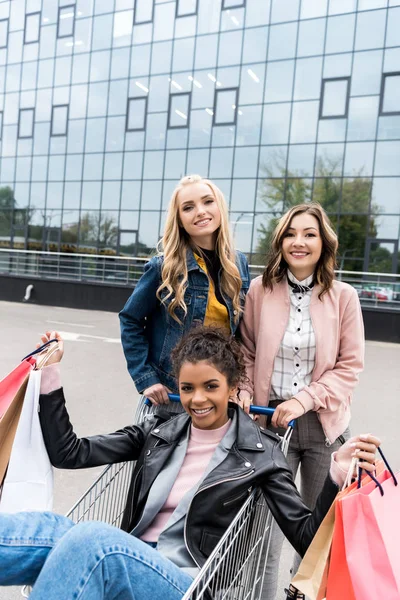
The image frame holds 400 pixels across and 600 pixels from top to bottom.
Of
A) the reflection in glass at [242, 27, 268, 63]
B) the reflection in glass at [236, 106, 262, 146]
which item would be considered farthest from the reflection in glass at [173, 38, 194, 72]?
the reflection in glass at [236, 106, 262, 146]

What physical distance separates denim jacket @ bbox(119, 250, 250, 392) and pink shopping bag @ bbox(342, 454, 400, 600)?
1166 mm

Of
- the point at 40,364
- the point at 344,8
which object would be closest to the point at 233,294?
the point at 40,364

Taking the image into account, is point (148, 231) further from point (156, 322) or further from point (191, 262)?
point (191, 262)

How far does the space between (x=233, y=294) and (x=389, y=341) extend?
11.9m

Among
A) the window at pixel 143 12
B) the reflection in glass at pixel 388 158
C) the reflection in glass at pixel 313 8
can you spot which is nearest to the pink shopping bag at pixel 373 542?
the reflection in glass at pixel 388 158

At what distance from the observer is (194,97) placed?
71.7ft

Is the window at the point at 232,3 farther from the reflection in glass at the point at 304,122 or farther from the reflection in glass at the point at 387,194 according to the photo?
the reflection in glass at the point at 387,194

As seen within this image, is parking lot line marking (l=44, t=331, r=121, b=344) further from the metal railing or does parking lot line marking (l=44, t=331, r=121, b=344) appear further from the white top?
the white top

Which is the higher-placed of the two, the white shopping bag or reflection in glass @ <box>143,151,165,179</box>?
reflection in glass @ <box>143,151,165,179</box>

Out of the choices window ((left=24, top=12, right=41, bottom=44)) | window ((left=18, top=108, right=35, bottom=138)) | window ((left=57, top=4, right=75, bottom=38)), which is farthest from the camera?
window ((left=18, top=108, right=35, bottom=138))

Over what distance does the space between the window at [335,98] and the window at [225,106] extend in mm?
3690

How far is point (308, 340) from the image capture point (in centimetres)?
240

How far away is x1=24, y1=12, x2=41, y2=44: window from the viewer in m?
25.8

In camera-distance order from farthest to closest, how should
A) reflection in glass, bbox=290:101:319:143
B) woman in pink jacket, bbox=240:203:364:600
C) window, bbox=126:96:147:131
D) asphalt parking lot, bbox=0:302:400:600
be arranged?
window, bbox=126:96:147:131, reflection in glass, bbox=290:101:319:143, asphalt parking lot, bbox=0:302:400:600, woman in pink jacket, bbox=240:203:364:600
